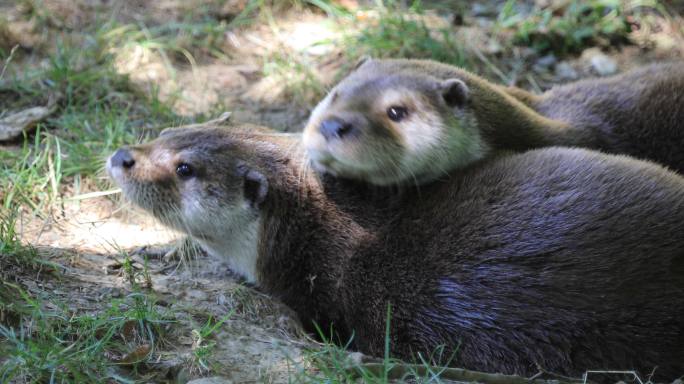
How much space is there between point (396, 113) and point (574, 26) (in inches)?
113

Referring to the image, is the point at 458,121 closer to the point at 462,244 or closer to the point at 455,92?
the point at 455,92

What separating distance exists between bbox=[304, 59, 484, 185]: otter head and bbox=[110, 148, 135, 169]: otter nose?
0.77 m

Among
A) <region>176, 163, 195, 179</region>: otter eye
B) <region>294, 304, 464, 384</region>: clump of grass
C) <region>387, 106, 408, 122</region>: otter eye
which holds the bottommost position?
<region>294, 304, 464, 384</region>: clump of grass

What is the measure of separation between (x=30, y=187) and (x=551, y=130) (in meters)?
2.53

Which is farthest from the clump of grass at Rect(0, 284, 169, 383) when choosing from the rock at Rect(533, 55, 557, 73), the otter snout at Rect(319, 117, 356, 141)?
the rock at Rect(533, 55, 557, 73)

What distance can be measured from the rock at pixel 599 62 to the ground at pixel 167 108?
0.04 feet

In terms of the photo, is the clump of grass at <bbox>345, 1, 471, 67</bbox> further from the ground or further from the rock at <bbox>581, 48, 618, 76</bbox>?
the rock at <bbox>581, 48, 618, 76</bbox>

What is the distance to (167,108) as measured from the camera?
467 centimetres

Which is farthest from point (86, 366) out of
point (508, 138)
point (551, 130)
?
point (551, 130)

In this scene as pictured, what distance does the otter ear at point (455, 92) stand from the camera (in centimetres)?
343

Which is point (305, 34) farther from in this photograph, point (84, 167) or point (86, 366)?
point (86, 366)

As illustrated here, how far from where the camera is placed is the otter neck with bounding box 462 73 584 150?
11.6 feet

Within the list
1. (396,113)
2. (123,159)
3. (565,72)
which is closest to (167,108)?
(123,159)

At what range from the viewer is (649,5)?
233 inches
